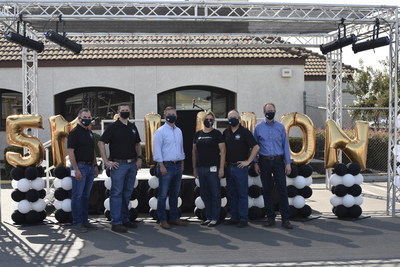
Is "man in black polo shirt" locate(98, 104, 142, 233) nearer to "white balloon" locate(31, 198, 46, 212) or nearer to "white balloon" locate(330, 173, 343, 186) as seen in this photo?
"white balloon" locate(31, 198, 46, 212)

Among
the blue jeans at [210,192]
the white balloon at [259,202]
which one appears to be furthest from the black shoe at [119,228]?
the white balloon at [259,202]

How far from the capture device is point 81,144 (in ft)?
24.3

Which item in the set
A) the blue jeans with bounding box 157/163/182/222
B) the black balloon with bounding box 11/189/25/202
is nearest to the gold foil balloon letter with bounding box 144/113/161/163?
the blue jeans with bounding box 157/163/182/222

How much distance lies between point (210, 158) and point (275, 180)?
1.11 metres

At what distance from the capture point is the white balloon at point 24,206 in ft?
25.9

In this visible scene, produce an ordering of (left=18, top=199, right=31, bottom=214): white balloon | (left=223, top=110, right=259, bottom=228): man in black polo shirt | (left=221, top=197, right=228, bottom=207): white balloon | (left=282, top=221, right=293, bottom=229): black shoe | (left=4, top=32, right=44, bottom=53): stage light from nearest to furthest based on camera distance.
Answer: (left=223, top=110, right=259, bottom=228): man in black polo shirt, (left=282, top=221, right=293, bottom=229): black shoe, (left=18, top=199, right=31, bottom=214): white balloon, (left=221, top=197, right=228, bottom=207): white balloon, (left=4, top=32, right=44, bottom=53): stage light

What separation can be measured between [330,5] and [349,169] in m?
3.24

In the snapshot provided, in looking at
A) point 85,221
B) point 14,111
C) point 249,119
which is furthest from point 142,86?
point 85,221

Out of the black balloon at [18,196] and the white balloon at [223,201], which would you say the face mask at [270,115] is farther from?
the black balloon at [18,196]

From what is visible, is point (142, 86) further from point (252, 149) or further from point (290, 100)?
point (252, 149)

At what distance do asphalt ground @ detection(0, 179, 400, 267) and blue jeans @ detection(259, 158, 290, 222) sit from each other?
304 mm

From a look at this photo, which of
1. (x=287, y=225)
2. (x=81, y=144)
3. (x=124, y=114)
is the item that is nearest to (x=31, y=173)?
(x=81, y=144)

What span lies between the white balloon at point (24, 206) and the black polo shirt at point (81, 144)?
52.4 inches

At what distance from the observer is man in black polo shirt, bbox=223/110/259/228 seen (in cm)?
748
